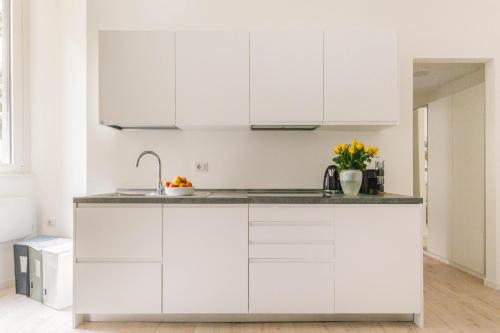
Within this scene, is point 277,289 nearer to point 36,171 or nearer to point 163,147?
point 163,147

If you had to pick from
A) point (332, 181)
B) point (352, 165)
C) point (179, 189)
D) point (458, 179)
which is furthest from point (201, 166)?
point (458, 179)

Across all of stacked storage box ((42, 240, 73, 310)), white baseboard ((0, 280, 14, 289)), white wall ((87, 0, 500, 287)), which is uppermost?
white wall ((87, 0, 500, 287))

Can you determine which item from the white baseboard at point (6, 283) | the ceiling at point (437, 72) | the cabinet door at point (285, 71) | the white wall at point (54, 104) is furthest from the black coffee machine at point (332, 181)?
the white baseboard at point (6, 283)

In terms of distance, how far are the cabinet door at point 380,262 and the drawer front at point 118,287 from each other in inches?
49.9

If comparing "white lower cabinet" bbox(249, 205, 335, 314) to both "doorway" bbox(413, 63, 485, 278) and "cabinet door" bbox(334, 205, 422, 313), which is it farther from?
"doorway" bbox(413, 63, 485, 278)

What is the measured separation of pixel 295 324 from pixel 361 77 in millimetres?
1894

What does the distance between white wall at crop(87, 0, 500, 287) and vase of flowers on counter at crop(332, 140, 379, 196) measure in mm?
365

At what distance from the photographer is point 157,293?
7.80 ft

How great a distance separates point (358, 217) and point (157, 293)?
148 centimetres

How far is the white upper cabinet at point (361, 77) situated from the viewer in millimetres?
2670

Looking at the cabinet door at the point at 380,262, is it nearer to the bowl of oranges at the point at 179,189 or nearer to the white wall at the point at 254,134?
the white wall at the point at 254,134

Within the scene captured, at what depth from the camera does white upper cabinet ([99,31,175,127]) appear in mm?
2670

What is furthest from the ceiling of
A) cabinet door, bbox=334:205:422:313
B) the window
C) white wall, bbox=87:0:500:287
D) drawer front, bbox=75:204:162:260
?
the window

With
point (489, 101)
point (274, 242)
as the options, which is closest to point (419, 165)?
point (489, 101)
